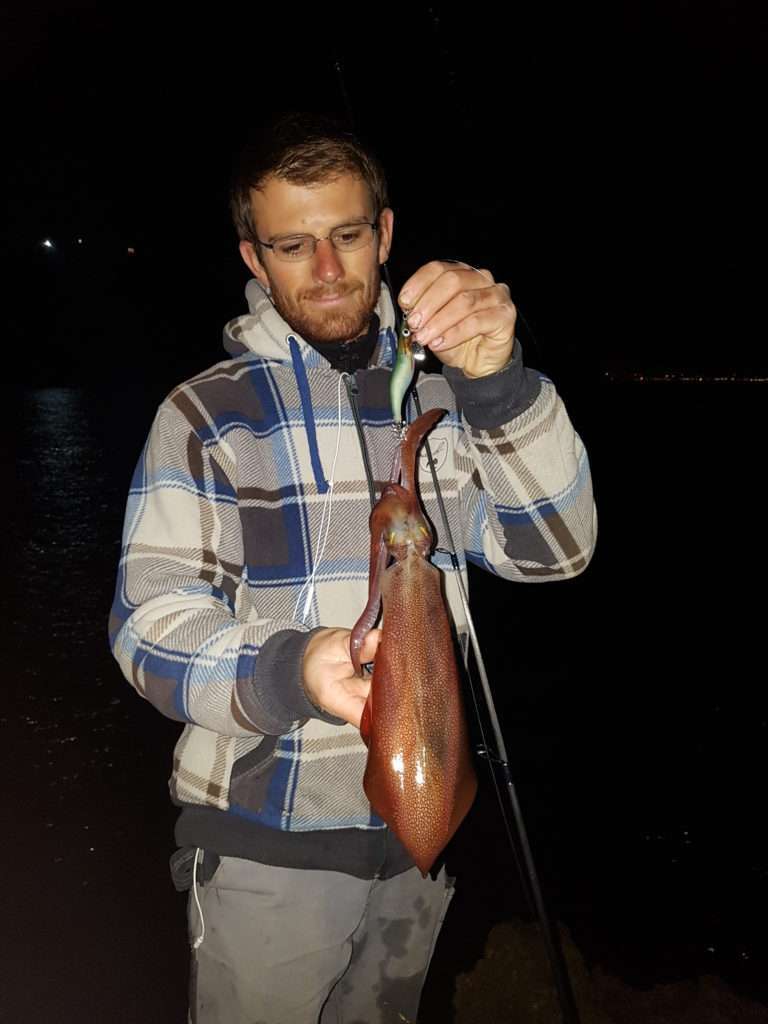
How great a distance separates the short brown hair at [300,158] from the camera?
2189 millimetres

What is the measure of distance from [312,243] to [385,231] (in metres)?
0.39

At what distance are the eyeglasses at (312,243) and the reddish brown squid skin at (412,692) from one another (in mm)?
924

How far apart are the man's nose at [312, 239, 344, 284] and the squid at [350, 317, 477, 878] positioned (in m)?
0.86

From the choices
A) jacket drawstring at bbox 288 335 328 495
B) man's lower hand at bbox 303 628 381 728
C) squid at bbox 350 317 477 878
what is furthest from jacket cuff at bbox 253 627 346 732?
jacket drawstring at bbox 288 335 328 495

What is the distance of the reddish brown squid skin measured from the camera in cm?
154

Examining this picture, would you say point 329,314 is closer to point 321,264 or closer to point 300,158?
point 321,264

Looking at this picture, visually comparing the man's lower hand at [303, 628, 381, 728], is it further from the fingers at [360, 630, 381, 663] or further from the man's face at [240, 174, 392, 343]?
the man's face at [240, 174, 392, 343]

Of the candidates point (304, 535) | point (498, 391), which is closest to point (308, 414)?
point (304, 535)

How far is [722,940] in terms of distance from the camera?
463 cm

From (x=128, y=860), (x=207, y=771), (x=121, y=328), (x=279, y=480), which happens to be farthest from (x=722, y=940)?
(x=121, y=328)

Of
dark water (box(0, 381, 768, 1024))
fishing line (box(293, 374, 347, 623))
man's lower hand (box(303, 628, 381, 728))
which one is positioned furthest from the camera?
dark water (box(0, 381, 768, 1024))

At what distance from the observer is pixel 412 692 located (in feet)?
5.04

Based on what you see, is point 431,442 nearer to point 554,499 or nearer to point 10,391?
point 554,499

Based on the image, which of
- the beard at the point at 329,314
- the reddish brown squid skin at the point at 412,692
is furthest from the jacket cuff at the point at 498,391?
the reddish brown squid skin at the point at 412,692
